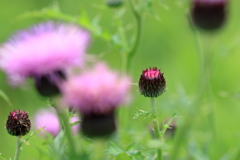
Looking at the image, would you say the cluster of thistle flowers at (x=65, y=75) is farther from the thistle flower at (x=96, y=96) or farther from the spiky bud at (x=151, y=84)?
the spiky bud at (x=151, y=84)

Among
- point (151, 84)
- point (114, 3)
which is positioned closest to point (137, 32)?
point (114, 3)

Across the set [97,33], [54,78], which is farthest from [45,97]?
[97,33]

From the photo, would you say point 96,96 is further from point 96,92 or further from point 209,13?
point 209,13

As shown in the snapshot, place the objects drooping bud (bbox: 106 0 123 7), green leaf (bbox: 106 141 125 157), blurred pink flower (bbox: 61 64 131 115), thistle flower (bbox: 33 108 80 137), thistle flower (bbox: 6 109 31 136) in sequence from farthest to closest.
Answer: thistle flower (bbox: 33 108 80 137), drooping bud (bbox: 106 0 123 7), thistle flower (bbox: 6 109 31 136), green leaf (bbox: 106 141 125 157), blurred pink flower (bbox: 61 64 131 115)

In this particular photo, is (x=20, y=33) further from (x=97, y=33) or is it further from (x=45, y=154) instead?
(x=97, y=33)

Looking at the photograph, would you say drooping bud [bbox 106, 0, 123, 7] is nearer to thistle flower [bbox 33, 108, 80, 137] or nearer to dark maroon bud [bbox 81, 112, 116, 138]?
thistle flower [bbox 33, 108, 80, 137]

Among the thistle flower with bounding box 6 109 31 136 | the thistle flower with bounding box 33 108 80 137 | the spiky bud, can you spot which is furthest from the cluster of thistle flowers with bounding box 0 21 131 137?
the thistle flower with bounding box 33 108 80 137
